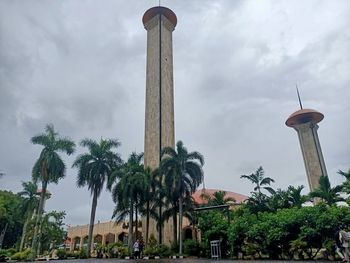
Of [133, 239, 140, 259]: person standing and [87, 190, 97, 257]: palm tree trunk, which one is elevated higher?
[87, 190, 97, 257]: palm tree trunk

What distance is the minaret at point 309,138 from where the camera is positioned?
54.1 meters

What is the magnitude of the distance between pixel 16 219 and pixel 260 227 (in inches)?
1463

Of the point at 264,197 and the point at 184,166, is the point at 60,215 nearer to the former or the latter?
the point at 184,166

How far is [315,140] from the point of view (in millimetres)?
56094

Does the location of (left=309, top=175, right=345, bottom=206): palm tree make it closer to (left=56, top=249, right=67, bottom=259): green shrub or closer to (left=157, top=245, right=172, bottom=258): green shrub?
(left=157, top=245, right=172, bottom=258): green shrub

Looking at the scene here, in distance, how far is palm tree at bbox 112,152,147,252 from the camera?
1071 inches

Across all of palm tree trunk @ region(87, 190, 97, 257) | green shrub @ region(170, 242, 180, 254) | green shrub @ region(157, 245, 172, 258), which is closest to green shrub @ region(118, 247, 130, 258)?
green shrub @ region(157, 245, 172, 258)

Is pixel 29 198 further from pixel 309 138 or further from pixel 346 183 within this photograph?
pixel 309 138

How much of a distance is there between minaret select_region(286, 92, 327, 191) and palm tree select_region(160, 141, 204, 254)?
3517 centimetres

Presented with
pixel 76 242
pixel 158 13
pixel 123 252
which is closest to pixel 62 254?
pixel 123 252

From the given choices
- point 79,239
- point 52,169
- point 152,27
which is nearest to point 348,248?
point 52,169

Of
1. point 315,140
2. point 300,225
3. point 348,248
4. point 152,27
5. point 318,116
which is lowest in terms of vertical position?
point 348,248

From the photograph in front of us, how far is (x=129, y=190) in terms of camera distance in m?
27.2

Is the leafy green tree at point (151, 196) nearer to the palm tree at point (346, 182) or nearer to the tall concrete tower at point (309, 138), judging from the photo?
the palm tree at point (346, 182)
